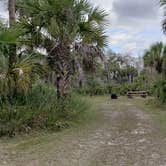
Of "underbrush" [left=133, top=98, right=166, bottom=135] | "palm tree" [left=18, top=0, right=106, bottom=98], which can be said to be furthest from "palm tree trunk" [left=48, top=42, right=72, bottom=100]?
"underbrush" [left=133, top=98, right=166, bottom=135]

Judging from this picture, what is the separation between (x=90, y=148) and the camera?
714 centimetres

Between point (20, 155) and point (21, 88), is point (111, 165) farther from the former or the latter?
point (21, 88)

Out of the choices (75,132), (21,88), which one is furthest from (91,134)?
(21,88)

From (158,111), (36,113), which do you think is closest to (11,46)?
(36,113)

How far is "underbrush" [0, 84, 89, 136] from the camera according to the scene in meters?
8.32

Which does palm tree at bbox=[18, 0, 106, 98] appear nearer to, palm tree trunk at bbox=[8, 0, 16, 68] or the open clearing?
palm tree trunk at bbox=[8, 0, 16, 68]

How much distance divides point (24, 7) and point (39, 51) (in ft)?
5.20

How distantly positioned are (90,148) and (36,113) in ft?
7.43

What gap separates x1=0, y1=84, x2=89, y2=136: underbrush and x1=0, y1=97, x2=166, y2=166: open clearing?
0.35 meters

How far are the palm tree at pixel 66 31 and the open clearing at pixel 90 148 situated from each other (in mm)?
2744

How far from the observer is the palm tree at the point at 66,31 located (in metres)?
11.3

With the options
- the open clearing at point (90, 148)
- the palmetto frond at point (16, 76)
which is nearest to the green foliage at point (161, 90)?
the open clearing at point (90, 148)

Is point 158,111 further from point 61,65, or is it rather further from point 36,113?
point 36,113

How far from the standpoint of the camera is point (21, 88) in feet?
29.3
